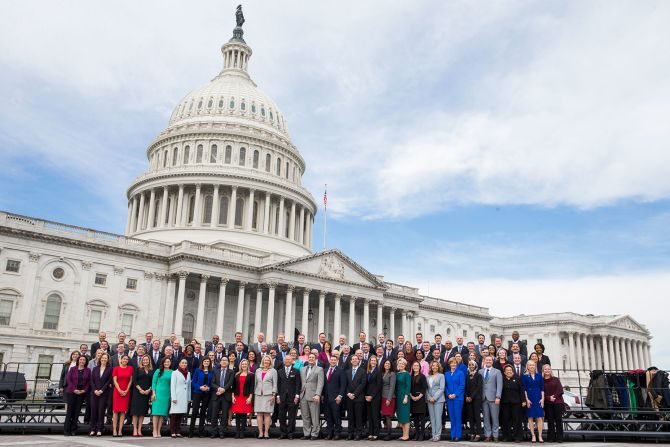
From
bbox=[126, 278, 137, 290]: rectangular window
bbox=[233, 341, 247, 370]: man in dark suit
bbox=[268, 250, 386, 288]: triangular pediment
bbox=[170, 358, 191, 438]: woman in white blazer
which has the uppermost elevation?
bbox=[268, 250, 386, 288]: triangular pediment

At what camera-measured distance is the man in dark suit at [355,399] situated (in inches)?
656

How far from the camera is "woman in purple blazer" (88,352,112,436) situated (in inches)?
640

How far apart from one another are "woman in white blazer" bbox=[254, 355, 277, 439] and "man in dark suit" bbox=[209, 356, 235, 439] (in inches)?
30.8

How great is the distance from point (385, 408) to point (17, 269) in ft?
137

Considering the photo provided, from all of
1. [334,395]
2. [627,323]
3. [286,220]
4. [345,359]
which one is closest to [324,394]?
[334,395]

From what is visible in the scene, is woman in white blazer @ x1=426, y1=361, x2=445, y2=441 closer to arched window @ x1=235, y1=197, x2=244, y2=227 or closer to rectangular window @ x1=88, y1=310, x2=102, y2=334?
rectangular window @ x1=88, y1=310, x2=102, y2=334

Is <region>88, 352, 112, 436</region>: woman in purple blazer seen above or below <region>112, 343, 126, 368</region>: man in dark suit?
below

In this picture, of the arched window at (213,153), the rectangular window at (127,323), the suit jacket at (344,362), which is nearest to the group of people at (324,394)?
the suit jacket at (344,362)

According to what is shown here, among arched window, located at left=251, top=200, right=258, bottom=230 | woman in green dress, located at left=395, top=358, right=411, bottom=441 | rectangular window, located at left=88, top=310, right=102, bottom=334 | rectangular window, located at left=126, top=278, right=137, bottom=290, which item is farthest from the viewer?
arched window, located at left=251, top=200, right=258, bottom=230

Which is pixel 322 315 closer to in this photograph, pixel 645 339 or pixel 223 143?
pixel 223 143

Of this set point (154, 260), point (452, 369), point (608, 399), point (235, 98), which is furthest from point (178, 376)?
point (235, 98)

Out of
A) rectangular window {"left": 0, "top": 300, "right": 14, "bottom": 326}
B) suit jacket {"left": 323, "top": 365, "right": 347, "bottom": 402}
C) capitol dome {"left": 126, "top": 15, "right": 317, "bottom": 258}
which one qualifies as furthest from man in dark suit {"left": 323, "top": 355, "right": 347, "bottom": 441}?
capitol dome {"left": 126, "top": 15, "right": 317, "bottom": 258}

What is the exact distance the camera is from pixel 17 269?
1895 inches

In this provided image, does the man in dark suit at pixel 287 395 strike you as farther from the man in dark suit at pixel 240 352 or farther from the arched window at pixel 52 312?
the arched window at pixel 52 312
